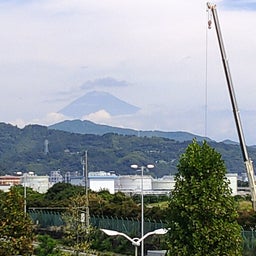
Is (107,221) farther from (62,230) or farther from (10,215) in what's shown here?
(10,215)

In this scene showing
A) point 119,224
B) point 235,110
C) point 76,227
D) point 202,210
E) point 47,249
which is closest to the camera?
point 202,210

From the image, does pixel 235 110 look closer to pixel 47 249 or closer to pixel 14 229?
pixel 14 229

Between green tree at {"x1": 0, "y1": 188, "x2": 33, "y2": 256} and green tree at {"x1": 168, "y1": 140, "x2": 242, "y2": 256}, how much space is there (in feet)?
40.7

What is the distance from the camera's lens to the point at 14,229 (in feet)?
112

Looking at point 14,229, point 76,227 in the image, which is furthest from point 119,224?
point 14,229

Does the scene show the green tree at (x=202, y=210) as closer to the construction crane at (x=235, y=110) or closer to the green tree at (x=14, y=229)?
the construction crane at (x=235, y=110)

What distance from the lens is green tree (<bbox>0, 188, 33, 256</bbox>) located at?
110ft

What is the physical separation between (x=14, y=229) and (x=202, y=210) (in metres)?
13.7

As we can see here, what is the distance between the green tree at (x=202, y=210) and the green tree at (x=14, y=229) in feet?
40.7

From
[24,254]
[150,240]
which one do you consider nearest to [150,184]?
[150,240]

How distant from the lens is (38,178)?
15438 centimetres

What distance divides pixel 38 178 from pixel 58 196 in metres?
80.7

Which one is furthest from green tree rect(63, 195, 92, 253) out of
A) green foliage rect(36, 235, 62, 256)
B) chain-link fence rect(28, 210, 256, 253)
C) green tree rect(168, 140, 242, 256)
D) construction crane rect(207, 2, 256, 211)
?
green tree rect(168, 140, 242, 256)

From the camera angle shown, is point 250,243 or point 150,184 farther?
point 150,184
